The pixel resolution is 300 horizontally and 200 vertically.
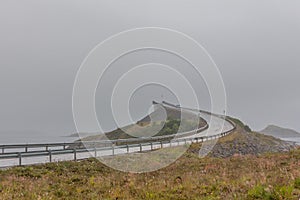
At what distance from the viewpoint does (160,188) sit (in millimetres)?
11688

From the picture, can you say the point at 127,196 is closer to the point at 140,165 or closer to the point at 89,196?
the point at 89,196

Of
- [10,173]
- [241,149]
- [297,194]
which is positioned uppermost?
[241,149]

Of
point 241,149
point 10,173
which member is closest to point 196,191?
point 10,173

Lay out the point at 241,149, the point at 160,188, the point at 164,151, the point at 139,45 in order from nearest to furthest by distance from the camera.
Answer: the point at 160,188
the point at 139,45
the point at 164,151
the point at 241,149

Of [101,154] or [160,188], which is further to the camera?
[101,154]

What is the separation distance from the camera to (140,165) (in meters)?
22.6

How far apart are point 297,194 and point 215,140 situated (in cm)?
3769

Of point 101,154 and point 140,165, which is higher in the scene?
point 101,154

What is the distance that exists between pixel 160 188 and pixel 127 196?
4.64ft

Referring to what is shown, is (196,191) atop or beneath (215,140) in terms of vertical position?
beneath

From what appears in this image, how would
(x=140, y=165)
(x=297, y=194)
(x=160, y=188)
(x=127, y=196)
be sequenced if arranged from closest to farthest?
(x=297, y=194) → (x=127, y=196) → (x=160, y=188) → (x=140, y=165)

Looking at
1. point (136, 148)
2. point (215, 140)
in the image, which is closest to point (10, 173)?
point (136, 148)

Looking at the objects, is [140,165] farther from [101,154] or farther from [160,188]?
[160,188]

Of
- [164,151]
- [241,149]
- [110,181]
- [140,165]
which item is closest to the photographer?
[110,181]
